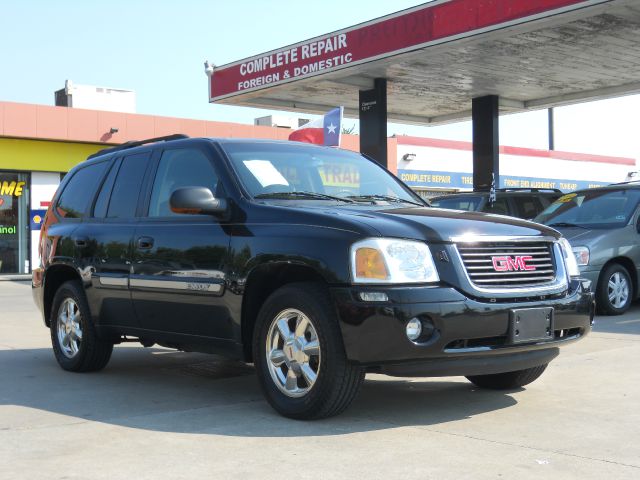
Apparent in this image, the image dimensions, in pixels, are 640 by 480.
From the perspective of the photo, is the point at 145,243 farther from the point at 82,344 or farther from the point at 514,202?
the point at 514,202

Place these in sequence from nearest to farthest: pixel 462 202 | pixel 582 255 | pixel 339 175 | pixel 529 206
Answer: pixel 339 175, pixel 582 255, pixel 529 206, pixel 462 202

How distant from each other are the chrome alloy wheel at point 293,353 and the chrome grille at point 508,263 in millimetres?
992

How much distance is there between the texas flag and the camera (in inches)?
690

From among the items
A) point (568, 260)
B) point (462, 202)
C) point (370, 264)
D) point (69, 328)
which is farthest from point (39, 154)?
point (370, 264)

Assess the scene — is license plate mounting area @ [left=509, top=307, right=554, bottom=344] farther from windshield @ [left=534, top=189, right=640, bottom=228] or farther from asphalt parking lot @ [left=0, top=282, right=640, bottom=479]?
windshield @ [left=534, top=189, right=640, bottom=228]

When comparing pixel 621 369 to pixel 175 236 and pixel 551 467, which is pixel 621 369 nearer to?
pixel 551 467

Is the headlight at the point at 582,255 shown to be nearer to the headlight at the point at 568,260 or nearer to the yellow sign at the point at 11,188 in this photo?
the headlight at the point at 568,260

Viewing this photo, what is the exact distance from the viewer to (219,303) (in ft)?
Result: 18.4

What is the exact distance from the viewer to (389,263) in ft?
15.8

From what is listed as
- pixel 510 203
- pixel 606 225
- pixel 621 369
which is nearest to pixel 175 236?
pixel 621 369

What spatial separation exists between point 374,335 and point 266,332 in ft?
2.71

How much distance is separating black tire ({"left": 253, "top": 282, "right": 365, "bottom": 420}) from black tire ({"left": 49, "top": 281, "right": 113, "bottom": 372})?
7.50 feet

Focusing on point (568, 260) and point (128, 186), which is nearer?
point (568, 260)

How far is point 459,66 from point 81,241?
556 inches
